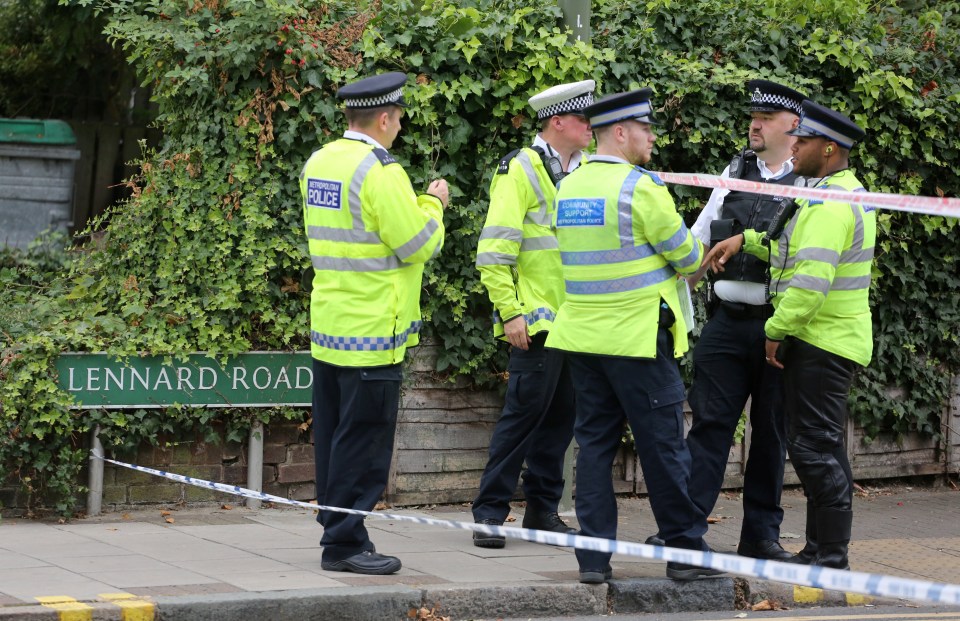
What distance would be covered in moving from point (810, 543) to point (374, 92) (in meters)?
2.99

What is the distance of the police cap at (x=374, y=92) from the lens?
5762 mm

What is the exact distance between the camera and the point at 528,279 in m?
6.57

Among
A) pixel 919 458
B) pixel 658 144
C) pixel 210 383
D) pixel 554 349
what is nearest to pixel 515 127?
pixel 658 144

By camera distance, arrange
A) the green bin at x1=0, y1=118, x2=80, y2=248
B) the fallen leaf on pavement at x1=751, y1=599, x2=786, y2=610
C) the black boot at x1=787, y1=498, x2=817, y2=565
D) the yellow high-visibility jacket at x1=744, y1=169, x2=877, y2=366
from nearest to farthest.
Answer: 1. the yellow high-visibility jacket at x1=744, y1=169, x2=877, y2=366
2. the fallen leaf on pavement at x1=751, y1=599, x2=786, y2=610
3. the black boot at x1=787, y1=498, x2=817, y2=565
4. the green bin at x1=0, y1=118, x2=80, y2=248


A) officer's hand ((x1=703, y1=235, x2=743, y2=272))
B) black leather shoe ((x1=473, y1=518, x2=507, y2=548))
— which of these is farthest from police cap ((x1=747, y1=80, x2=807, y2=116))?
black leather shoe ((x1=473, y1=518, x2=507, y2=548))

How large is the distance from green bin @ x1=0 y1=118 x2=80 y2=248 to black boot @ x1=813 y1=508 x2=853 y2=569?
7.04 meters

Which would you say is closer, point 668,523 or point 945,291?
point 668,523

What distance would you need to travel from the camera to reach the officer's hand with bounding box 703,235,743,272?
20.4 ft

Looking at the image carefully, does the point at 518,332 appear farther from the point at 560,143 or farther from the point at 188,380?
the point at 188,380

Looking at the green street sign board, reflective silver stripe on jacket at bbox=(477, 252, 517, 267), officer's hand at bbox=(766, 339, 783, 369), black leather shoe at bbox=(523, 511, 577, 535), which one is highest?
reflective silver stripe on jacket at bbox=(477, 252, 517, 267)

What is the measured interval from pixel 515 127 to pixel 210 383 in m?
2.30

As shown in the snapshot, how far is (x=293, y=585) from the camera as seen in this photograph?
551 cm

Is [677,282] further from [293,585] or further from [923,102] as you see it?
[923,102]

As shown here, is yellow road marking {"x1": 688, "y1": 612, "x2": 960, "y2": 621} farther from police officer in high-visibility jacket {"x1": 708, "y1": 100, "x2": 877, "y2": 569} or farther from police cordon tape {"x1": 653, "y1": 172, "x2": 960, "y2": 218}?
police cordon tape {"x1": 653, "y1": 172, "x2": 960, "y2": 218}
